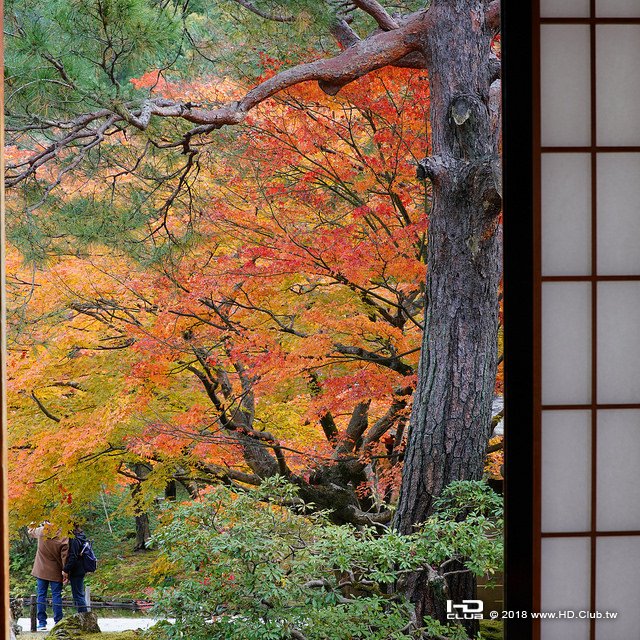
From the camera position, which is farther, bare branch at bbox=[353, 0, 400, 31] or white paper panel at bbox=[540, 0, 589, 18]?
bare branch at bbox=[353, 0, 400, 31]

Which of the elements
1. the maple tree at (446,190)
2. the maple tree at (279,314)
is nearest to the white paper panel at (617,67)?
the maple tree at (446,190)

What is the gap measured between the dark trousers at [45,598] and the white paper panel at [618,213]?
18.9 ft

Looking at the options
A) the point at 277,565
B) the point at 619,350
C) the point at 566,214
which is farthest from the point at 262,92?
the point at 619,350

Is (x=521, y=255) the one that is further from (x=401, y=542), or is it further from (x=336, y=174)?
(x=336, y=174)

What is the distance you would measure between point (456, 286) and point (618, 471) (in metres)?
2.45

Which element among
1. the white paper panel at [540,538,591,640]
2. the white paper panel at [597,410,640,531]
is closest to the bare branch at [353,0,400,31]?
the white paper panel at [597,410,640,531]

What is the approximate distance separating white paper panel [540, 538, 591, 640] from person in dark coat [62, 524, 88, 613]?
488cm

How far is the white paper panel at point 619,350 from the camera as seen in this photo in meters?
1.85

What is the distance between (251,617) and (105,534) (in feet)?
14.7

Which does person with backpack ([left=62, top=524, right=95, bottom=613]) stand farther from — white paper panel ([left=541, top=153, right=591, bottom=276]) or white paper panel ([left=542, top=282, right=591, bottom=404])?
white paper panel ([left=541, top=153, right=591, bottom=276])

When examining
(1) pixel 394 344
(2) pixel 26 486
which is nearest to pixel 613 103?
(1) pixel 394 344

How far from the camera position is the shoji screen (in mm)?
1824

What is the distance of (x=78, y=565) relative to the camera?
5.94m

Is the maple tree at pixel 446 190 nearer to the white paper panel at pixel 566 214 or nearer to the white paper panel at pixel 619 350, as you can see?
the white paper panel at pixel 566 214
